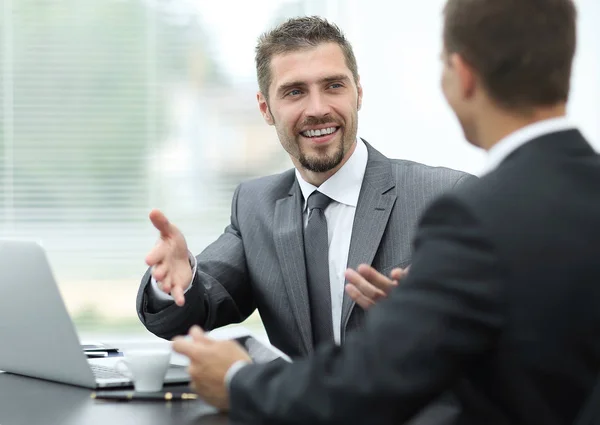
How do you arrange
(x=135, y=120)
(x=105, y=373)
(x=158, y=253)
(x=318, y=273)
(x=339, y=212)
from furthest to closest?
(x=135, y=120) → (x=339, y=212) → (x=318, y=273) → (x=158, y=253) → (x=105, y=373)

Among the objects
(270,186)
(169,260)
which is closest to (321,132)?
(270,186)

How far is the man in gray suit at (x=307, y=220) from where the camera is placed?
7.38 feet

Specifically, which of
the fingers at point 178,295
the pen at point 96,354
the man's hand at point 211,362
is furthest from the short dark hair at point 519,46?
the pen at point 96,354

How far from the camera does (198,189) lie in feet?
13.7

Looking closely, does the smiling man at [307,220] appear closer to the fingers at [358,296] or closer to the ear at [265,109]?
the ear at [265,109]

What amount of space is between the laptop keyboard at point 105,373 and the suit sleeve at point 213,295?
23cm

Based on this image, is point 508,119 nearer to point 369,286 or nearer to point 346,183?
point 369,286

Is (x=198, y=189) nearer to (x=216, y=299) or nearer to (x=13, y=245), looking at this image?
(x=216, y=299)

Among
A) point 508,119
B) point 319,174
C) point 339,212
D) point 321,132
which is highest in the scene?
point 508,119

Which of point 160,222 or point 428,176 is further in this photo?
point 428,176

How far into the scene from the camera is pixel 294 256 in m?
2.32

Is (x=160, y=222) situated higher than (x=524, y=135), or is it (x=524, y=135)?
(x=524, y=135)

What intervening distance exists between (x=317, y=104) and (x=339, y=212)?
0.33 m

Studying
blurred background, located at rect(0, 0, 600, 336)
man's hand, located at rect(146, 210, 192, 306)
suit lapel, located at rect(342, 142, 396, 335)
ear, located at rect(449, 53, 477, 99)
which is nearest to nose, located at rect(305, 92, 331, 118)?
suit lapel, located at rect(342, 142, 396, 335)
